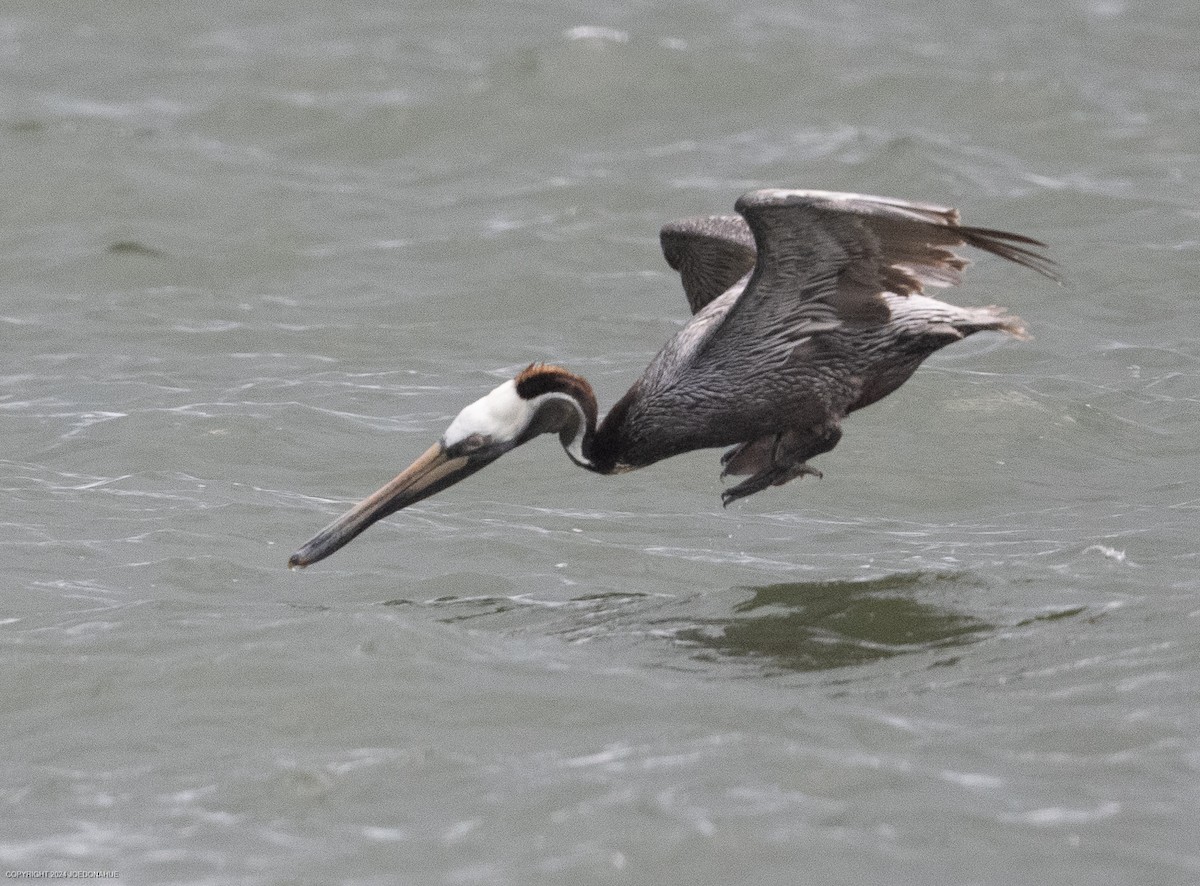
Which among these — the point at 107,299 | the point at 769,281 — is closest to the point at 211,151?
the point at 107,299

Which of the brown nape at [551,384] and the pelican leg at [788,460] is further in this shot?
the pelican leg at [788,460]

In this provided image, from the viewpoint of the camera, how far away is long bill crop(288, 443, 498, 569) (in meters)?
8.12

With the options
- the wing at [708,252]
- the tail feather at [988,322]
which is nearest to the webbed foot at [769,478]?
the tail feather at [988,322]

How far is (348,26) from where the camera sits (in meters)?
18.4

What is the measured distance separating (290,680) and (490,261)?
258 inches

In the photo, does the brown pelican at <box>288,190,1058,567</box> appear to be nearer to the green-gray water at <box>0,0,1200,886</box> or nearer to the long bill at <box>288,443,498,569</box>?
the long bill at <box>288,443,498,569</box>

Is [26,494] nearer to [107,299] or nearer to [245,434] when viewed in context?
[245,434]

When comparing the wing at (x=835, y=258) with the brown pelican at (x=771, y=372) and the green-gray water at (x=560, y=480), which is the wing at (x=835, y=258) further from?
the green-gray water at (x=560, y=480)

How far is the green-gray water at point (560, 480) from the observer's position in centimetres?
614

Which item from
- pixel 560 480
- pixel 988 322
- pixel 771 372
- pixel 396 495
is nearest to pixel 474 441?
pixel 396 495

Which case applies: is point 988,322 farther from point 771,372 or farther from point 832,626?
point 832,626

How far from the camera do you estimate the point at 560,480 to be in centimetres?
1002

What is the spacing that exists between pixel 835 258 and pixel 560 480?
2.32 meters

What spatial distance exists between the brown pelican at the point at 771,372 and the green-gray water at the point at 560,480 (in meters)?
0.54
